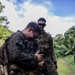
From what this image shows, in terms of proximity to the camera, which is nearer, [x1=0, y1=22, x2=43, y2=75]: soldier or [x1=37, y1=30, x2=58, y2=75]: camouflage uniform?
[x1=0, y1=22, x2=43, y2=75]: soldier

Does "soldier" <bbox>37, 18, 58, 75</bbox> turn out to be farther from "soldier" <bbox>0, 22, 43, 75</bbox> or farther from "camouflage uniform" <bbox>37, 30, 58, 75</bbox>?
"soldier" <bbox>0, 22, 43, 75</bbox>

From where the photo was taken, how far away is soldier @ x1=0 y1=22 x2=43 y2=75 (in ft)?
19.2

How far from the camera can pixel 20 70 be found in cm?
604

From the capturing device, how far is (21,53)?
588cm

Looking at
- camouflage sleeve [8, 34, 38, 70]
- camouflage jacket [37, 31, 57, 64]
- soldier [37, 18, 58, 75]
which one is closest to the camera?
camouflage sleeve [8, 34, 38, 70]

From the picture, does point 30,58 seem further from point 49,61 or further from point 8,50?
point 49,61

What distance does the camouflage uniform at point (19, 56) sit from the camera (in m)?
5.84

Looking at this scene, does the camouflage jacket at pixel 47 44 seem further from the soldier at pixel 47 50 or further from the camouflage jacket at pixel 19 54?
the camouflage jacket at pixel 19 54

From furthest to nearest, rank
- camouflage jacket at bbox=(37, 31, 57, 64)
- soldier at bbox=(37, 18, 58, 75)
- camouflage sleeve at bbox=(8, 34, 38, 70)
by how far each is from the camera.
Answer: camouflage jacket at bbox=(37, 31, 57, 64) < soldier at bbox=(37, 18, 58, 75) < camouflage sleeve at bbox=(8, 34, 38, 70)

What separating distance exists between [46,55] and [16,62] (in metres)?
2.60

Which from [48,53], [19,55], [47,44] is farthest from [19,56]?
[47,44]

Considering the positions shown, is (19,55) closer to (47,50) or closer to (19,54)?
(19,54)

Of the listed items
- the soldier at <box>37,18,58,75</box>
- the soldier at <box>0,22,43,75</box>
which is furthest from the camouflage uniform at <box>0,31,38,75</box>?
the soldier at <box>37,18,58,75</box>

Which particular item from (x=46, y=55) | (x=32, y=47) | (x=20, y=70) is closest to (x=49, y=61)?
(x=46, y=55)
